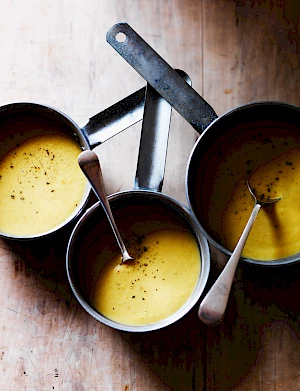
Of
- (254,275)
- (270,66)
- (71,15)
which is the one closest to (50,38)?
(71,15)

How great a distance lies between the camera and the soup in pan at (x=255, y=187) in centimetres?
115

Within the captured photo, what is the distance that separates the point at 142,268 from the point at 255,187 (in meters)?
0.27

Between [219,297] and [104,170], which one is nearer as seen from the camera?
[219,297]

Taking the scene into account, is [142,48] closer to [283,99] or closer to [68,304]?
[283,99]

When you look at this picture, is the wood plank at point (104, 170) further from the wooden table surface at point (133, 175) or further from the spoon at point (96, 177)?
the spoon at point (96, 177)

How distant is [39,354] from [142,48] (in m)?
0.64

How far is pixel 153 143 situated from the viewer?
1170 mm

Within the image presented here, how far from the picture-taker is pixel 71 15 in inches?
51.6

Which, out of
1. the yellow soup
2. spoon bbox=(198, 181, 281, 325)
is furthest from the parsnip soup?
spoon bbox=(198, 181, 281, 325)

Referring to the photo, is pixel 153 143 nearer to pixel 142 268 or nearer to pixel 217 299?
pixel 142 268

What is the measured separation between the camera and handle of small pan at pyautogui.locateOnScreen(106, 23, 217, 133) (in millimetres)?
1156

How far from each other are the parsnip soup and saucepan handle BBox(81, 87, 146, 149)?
5.9 inches

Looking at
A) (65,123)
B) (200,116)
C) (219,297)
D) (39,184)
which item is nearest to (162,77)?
(200,116)

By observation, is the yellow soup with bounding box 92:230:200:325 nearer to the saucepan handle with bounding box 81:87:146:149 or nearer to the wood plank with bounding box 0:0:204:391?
the wood plank with bounding box 0:0:204:391
